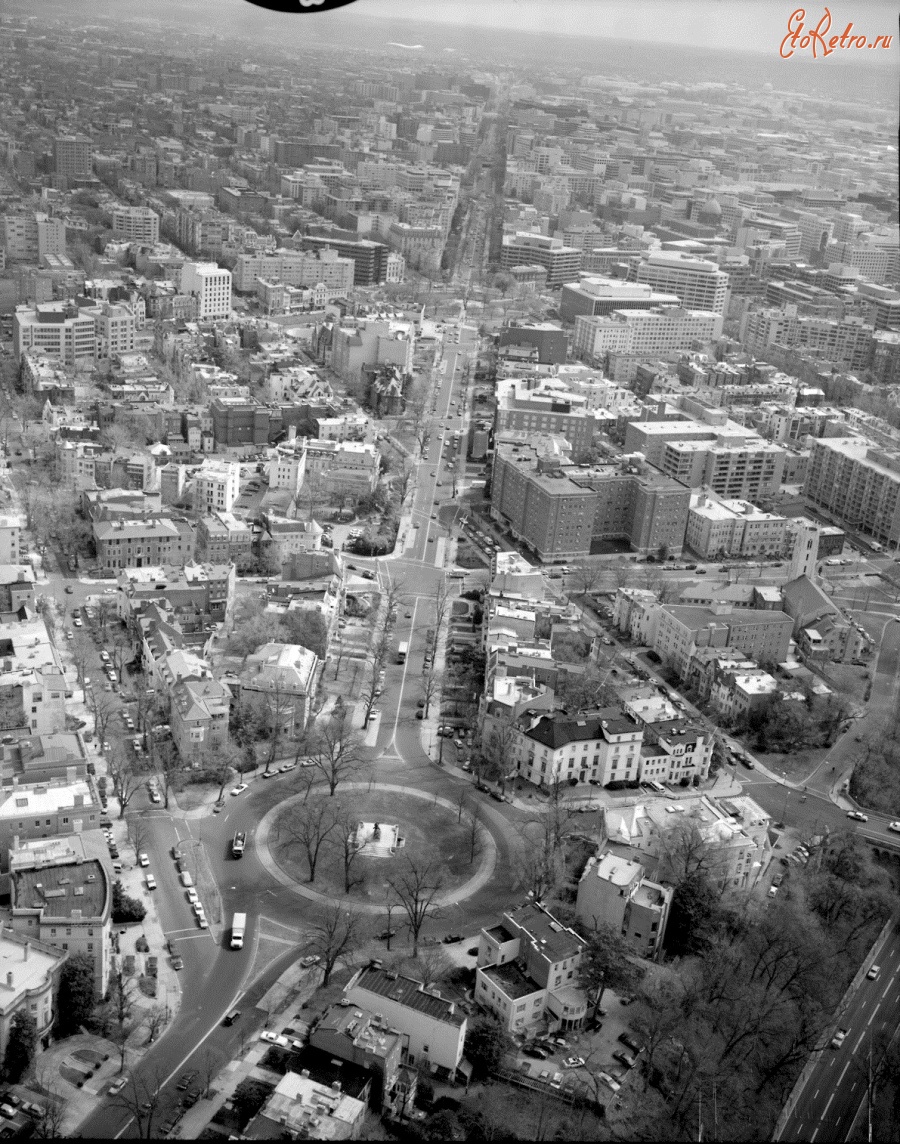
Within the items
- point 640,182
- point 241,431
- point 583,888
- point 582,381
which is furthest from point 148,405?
point 640,182

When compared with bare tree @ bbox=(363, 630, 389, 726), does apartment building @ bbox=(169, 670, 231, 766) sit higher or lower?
higher

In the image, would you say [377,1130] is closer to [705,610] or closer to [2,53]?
[705,610]

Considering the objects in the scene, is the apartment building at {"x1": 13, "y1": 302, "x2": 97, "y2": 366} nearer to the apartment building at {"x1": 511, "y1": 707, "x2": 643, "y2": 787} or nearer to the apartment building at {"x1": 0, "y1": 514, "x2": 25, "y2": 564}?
the apartment building at {"x1": 0, "y1": 514, "x2": 25, "y2": 564}

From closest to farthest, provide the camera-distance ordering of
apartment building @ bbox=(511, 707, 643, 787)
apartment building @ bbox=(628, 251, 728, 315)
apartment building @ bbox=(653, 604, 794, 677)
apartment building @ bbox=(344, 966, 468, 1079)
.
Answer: apartment building @ bbox=(344, 966, 468, 1079), apartment building @ bbox=(511, 707, 643, 787), apartment building @ bbox=(653, 604, 794, 677), apartment building @ bbox=(628, 251, 728, 315)

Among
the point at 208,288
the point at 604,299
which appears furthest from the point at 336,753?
the point at 604,299

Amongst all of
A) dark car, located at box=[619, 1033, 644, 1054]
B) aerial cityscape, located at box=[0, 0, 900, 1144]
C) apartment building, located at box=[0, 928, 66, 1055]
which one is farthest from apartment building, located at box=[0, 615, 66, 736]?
dark car, located at box=[619, 1033, 644, 1054]

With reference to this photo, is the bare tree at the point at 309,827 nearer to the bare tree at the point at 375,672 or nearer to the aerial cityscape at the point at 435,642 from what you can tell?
the aerial cityscape at the point at 435,642
